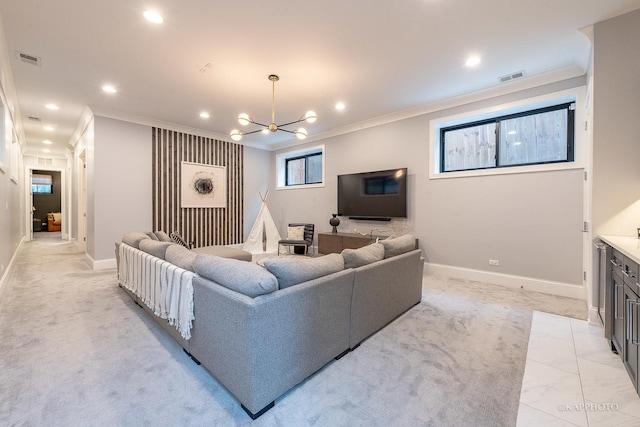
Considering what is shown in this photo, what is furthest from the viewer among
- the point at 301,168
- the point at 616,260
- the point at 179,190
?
the point at 301,168

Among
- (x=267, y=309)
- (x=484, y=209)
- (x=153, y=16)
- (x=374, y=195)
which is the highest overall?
(x=153, y=16)

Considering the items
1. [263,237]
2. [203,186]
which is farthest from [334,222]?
[203,186]

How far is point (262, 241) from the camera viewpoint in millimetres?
6535

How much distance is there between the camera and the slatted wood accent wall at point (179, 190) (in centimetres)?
549

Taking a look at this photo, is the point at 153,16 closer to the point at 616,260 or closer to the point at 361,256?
the point at 361,256

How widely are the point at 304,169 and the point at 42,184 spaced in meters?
11.5

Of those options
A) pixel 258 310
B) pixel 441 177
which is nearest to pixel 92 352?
pixel 258 310

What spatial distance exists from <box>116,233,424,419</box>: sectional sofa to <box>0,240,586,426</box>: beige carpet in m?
0.14

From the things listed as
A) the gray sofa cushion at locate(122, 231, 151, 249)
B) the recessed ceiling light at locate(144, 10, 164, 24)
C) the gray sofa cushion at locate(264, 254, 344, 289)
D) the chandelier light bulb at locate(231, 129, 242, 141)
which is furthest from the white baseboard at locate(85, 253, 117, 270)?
the gray sofa cushion at locate(264, 254, 344, 289)

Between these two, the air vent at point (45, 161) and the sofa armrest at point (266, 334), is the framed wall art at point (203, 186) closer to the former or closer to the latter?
the sofa armrest at point (266, 334)

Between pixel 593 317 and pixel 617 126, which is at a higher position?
pixel 617 126

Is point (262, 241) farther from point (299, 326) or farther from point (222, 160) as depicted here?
point (299, 326)

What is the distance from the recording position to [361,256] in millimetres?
2326

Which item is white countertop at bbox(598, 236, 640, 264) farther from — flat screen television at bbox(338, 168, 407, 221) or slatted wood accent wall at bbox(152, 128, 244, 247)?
slatted wood accent wall at bbox(152, 128, 244, 247)
